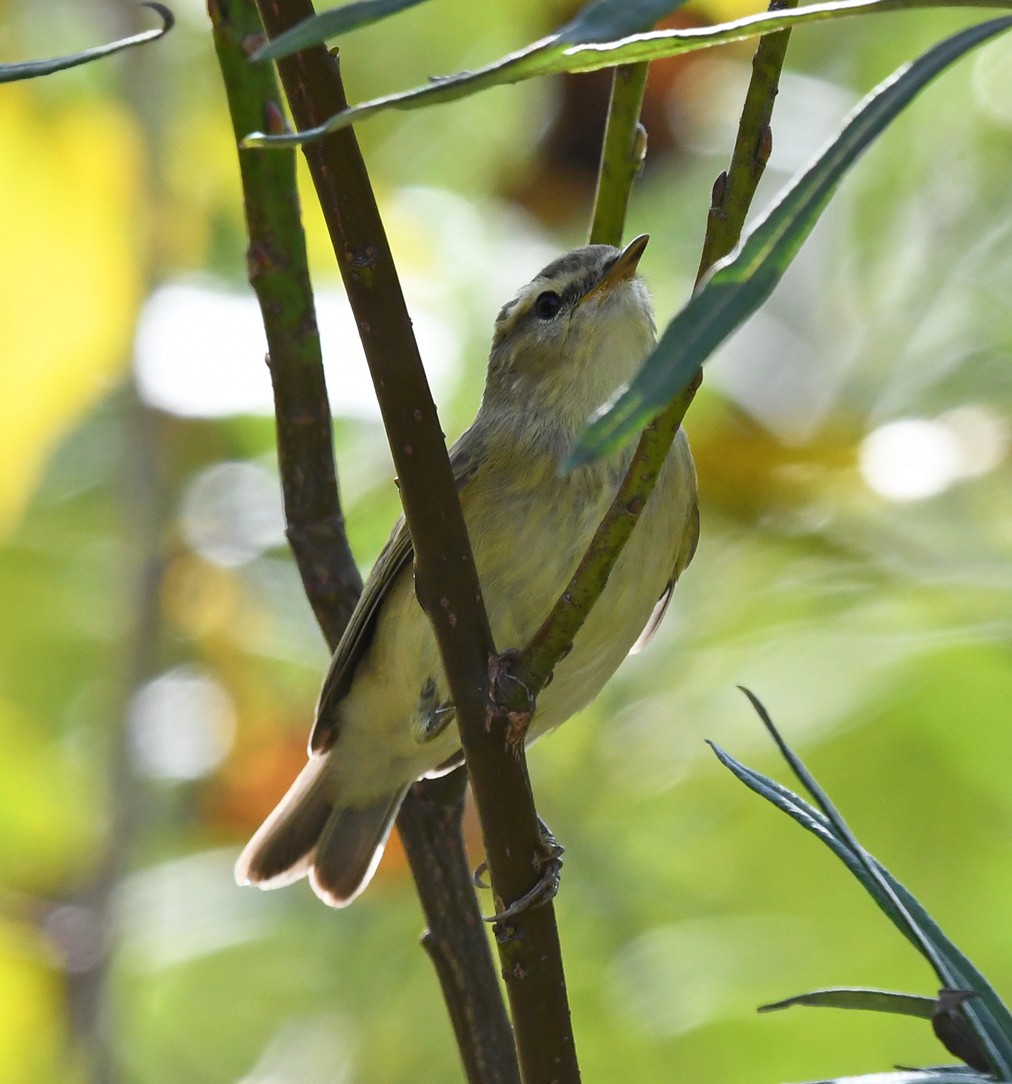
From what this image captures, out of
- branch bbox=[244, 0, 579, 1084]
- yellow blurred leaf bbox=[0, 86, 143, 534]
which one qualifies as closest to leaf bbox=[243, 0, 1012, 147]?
branch bbox=[244, 0, 579, 1084]

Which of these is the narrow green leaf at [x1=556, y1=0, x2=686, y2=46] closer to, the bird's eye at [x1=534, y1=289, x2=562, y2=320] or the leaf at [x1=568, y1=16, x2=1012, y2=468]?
the leaf at [x1=568, y1=16, x2=1012, y2=468]

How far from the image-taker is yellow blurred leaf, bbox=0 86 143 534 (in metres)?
3.33

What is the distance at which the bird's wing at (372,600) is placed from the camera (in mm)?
2844

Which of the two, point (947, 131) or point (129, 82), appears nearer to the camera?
point (129, 82)

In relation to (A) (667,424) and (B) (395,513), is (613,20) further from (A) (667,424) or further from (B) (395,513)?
(B) (395,513)

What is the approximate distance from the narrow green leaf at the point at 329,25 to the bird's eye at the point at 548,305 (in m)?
2.23

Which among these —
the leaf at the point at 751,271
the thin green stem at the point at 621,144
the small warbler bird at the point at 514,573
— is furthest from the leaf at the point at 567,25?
the small warbler bird at the point at 514,573

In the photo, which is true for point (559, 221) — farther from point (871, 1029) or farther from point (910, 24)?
point (871, 1029)

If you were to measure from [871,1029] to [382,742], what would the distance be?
4.04 feet

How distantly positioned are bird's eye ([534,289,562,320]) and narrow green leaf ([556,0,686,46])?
7.30ft

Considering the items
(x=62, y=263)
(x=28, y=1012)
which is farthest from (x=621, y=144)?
(x=28, y=1012)

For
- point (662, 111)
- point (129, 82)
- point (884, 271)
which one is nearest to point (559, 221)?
point (662, 111)

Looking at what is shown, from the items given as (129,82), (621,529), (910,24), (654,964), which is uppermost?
(129,82)

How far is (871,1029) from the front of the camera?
3330mm
